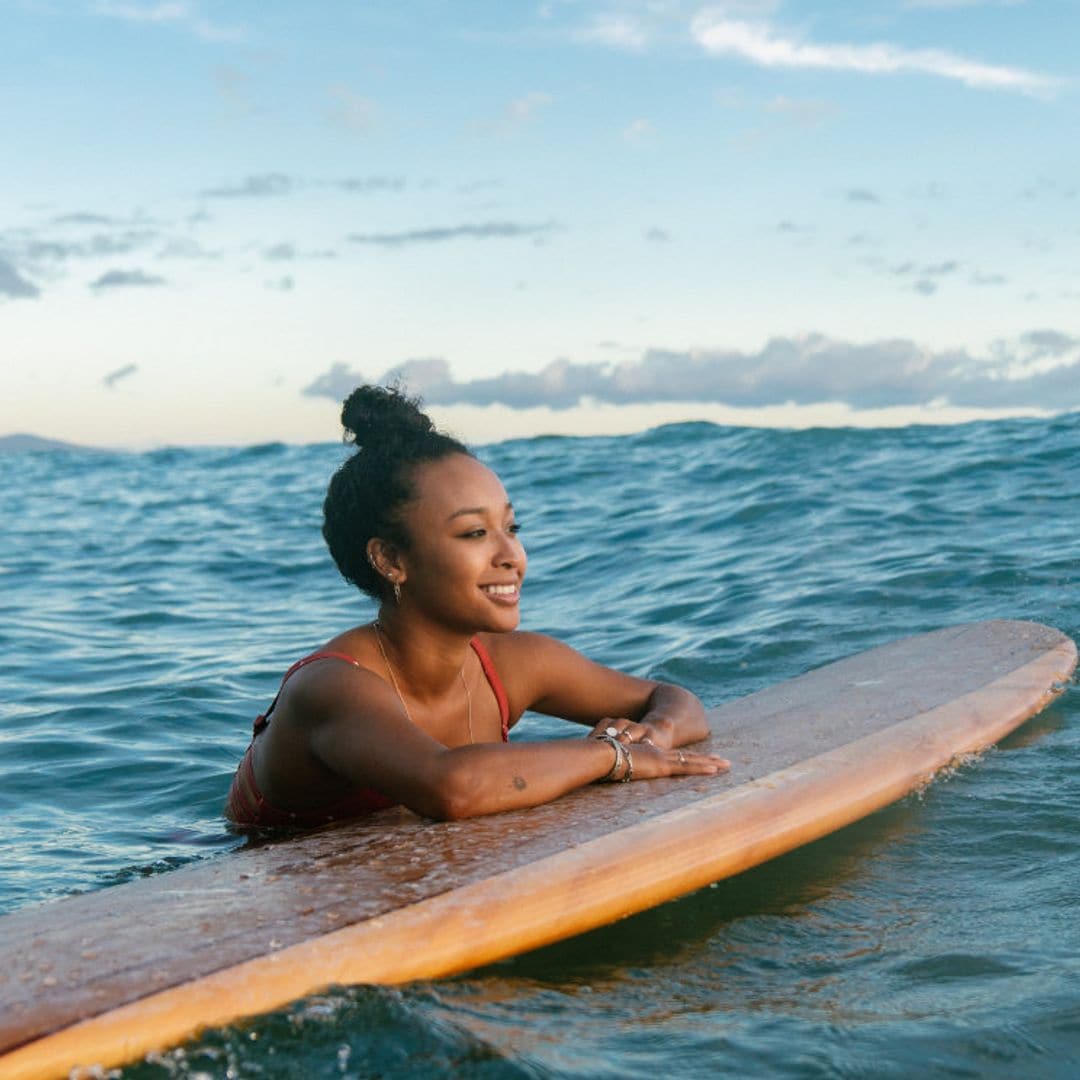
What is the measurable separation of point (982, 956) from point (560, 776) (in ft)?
3.41

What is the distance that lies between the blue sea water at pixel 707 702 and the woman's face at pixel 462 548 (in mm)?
840

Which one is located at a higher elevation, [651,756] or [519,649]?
[519,649]

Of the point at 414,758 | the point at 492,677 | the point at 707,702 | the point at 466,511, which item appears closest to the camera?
the point at 414,758

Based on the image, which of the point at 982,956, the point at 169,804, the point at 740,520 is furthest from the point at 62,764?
the point at 740,520

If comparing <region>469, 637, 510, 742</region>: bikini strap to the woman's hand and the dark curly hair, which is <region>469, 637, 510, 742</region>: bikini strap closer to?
the woman's hand

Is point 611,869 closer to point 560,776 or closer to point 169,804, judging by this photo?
point 560,776

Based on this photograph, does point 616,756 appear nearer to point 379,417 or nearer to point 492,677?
point 492,677

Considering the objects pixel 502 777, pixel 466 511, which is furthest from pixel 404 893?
pixel 466 511

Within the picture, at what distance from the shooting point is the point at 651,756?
3.57m

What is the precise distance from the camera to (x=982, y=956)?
2.72 m

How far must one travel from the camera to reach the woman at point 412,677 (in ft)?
10.2

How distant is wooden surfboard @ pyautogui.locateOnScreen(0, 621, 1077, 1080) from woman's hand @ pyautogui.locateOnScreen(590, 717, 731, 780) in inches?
1.8

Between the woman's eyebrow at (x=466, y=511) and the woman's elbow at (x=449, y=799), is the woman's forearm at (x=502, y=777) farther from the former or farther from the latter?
the woman's eyebrow at (x=466, y=511)

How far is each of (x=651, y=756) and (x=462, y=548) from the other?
776 millimetres
